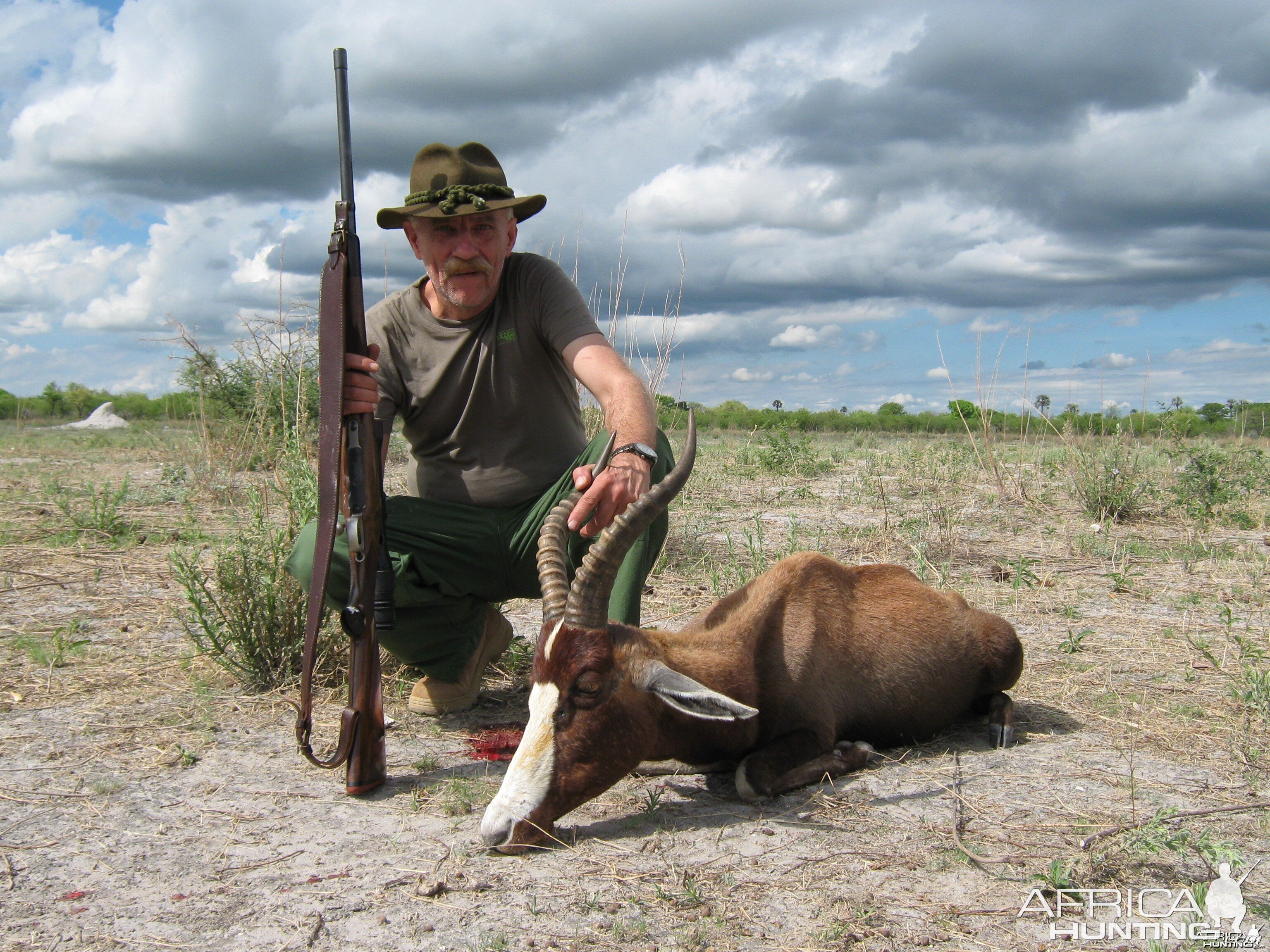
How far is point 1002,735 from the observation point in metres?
4.23

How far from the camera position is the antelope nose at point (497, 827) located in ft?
10.2

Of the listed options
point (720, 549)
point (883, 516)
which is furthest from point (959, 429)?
point (720, 549)

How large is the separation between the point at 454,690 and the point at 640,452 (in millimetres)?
1712

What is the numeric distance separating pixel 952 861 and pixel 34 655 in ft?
16.1

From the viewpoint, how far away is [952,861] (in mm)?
3055

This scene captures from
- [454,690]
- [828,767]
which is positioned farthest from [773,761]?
[454,690]

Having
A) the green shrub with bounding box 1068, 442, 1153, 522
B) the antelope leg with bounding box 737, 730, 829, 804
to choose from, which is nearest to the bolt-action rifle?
the antelope leg with bounding box 737, 730, 829, 804

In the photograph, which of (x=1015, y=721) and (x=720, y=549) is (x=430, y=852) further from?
(x=720, y=549)

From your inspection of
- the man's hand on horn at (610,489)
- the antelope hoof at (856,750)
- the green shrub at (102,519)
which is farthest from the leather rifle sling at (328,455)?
the green shrub at (102,519)

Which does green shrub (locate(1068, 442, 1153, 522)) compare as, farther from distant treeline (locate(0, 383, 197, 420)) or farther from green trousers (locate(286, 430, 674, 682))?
distant treeline (locate(0, 383, 197, 420))

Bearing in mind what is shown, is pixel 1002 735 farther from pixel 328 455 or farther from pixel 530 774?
pixel 328 455

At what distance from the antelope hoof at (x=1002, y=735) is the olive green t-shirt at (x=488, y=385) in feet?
8.24

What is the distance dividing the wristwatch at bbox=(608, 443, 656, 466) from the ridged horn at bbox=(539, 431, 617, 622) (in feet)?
0.40

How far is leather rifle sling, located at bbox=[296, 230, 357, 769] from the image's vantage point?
354 centimetres
